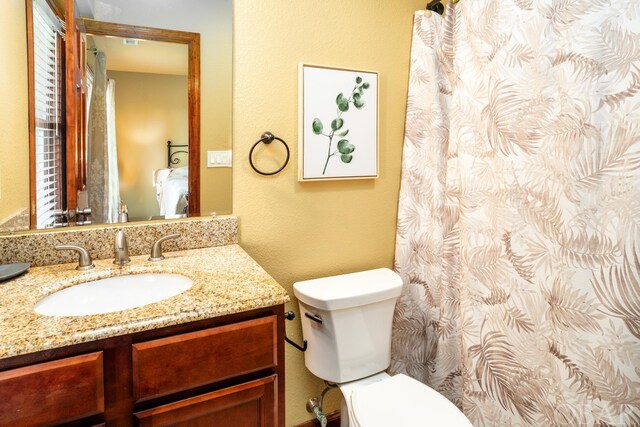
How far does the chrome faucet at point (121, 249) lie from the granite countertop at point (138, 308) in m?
0.02

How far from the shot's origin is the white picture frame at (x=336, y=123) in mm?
1617

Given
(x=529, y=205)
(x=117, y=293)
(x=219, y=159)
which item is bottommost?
(x=117, y=293)

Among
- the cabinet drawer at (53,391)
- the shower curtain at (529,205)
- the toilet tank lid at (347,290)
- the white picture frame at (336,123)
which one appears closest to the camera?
the cabinet drawer at (53,391)

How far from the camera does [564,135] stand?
1.16 meters

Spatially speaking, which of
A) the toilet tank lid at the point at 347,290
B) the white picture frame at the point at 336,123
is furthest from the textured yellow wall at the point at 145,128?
the toilet tank lid at the point at 347,290

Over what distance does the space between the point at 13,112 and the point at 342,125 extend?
1.17m

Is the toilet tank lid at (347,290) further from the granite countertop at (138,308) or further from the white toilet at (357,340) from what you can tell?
the granite countertop at (138,308)

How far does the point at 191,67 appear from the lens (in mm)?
→ 1461

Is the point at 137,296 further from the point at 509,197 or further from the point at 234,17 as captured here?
the point at 509,197

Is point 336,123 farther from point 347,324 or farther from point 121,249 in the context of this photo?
point 121,249

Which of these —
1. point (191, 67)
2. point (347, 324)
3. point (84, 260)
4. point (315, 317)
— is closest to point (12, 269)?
point (84, 260)

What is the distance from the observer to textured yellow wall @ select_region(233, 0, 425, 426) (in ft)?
5.04

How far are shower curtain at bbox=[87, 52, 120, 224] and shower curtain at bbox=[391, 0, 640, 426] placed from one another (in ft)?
4.11

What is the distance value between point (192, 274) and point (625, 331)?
1.22m
